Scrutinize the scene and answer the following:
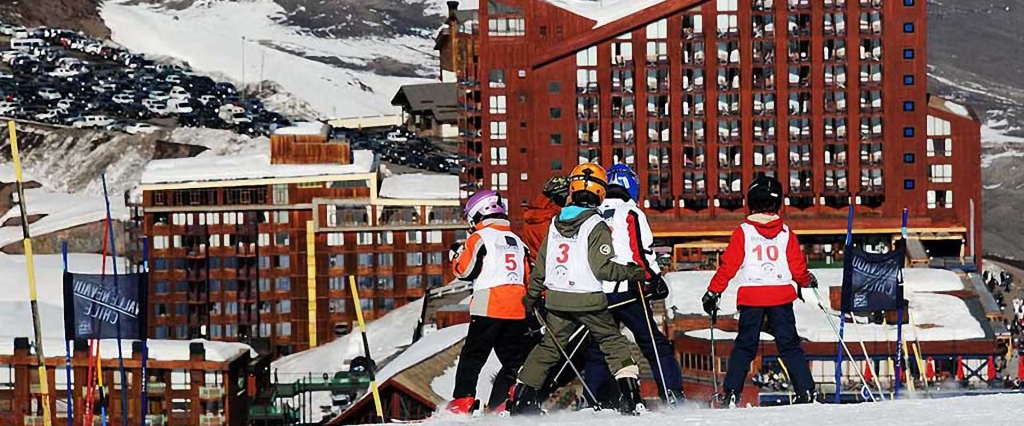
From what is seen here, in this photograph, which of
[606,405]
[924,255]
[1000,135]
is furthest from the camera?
[1000,135]

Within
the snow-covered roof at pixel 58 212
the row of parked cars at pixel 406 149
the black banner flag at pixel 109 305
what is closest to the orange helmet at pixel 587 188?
the black banner flag at pixel 109 305

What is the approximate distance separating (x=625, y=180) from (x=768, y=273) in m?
1.69

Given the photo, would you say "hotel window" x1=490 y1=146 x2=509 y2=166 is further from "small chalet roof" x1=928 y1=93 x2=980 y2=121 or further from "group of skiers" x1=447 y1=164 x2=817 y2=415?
"group of skiers" x1=447 y1=164 x2=817 y2=415

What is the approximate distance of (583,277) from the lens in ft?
58.9

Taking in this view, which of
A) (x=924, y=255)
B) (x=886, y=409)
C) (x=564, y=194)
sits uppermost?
(x=564, y=194)

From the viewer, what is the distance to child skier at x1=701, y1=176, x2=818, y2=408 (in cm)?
1895

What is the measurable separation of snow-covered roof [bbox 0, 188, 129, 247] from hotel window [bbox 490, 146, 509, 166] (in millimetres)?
36209

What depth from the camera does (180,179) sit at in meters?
116

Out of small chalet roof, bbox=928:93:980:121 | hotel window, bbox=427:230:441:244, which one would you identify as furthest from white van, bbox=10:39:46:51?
small chalet roof, bbox=928:93:980:121

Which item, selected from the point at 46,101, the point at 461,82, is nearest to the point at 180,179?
the point at 461,82

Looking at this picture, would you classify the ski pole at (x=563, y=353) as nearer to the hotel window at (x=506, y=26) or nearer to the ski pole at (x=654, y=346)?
the ski pole at (x=654, y=346)

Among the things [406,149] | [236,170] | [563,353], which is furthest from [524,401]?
[406,149]

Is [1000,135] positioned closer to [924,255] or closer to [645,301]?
[924,255]

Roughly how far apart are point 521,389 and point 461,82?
93748 mm
